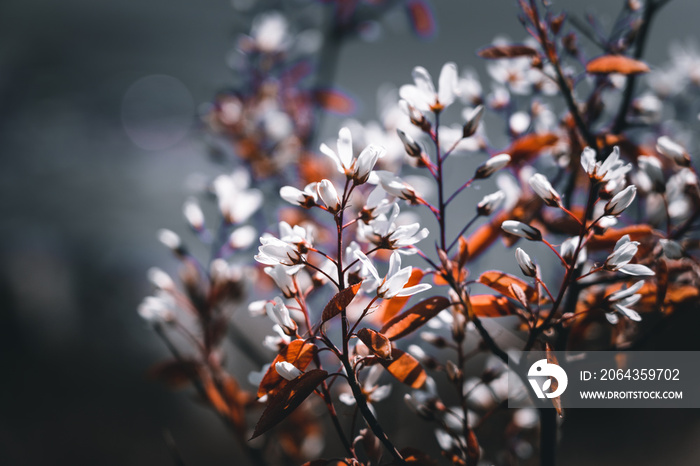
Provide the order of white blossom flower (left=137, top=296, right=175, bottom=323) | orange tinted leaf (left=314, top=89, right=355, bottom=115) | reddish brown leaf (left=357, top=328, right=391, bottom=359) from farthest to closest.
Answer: orange tinted leaf (left=314, top=89, right=355, bottom=115) → white blossom flower (left=137, top=296, right=175, bottom=323) → reddish brown leaf (left=357, top=328, right=391, bottom=359)

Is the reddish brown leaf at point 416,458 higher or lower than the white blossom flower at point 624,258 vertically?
lower

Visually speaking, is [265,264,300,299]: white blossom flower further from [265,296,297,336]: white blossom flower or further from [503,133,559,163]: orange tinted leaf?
[503,133,559,163]: orange tinted leaf

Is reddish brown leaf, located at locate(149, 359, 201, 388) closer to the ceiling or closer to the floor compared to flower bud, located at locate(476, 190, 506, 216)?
closer to the floor

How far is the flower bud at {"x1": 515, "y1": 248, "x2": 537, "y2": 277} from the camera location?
0.39 meters

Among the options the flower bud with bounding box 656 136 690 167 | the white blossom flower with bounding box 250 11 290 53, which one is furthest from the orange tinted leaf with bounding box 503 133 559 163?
the white blossom flower with bounding box 250 11 290 53

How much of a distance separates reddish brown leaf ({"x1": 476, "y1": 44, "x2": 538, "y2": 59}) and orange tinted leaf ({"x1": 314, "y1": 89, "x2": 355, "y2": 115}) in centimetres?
51

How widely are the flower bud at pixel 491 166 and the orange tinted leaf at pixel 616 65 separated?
16 cm

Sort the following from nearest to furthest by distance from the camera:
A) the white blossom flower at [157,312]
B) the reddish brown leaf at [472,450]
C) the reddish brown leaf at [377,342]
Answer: the reddish brown leaf at [377,342]
the reddish brown leaf at [472,450]
the white blossom flower at [157,312]

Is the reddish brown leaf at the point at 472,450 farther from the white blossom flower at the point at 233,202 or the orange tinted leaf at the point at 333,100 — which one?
the orange tinted leaf at the point at 333,100

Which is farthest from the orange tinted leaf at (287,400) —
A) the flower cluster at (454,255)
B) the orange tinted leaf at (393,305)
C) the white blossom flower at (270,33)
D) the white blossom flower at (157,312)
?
the white blossom flower at (270,33)

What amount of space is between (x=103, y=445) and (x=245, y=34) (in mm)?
1702

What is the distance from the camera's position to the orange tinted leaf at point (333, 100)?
3.18 ft

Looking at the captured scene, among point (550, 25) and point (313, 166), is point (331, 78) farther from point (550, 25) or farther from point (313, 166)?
point (550, 25)

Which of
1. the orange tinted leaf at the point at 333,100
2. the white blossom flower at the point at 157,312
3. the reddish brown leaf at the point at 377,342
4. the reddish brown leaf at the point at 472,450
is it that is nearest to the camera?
the reddish brown leaf at the point at 377,342
